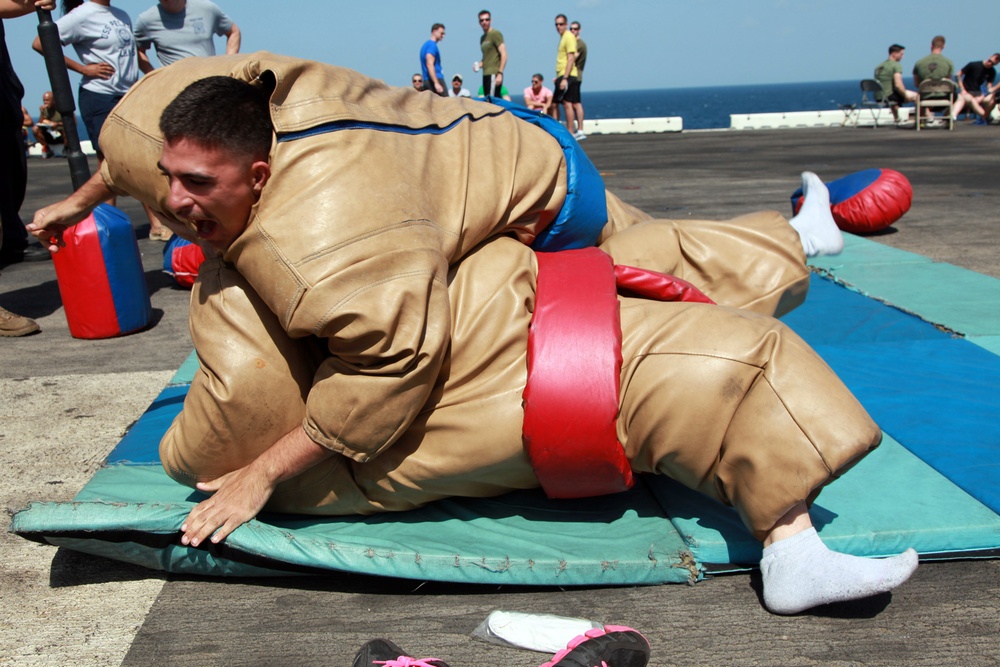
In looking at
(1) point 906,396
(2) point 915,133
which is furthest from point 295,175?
(2) point 915,133

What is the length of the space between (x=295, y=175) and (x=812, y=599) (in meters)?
1.58

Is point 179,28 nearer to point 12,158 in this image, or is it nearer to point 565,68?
point 12,158

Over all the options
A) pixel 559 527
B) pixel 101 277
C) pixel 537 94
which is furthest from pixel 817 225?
pixel 537 94

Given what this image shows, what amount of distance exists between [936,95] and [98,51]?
53.1 ft

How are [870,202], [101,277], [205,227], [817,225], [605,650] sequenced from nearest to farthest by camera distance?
[605,650] < [205,227] < [101,277] < [817,225] < [870,202]

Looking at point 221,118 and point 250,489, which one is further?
point 250,489

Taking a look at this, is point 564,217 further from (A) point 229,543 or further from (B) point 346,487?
(A) point 229,543

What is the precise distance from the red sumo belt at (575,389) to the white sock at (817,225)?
336cm

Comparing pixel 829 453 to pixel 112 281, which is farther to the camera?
pixel 112 281

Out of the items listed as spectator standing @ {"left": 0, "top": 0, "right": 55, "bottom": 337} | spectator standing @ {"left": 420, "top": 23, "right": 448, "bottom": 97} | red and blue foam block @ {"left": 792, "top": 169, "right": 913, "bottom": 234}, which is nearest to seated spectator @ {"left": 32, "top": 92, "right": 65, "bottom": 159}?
spectator standing @ {"left": 420, "top": 23, "right": 448, "bottom": 97}

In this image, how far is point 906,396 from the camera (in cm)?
335

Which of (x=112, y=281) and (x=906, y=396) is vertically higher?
(x=112, y=281)

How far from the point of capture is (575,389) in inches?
89.5

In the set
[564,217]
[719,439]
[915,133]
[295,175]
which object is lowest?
[915,133]
